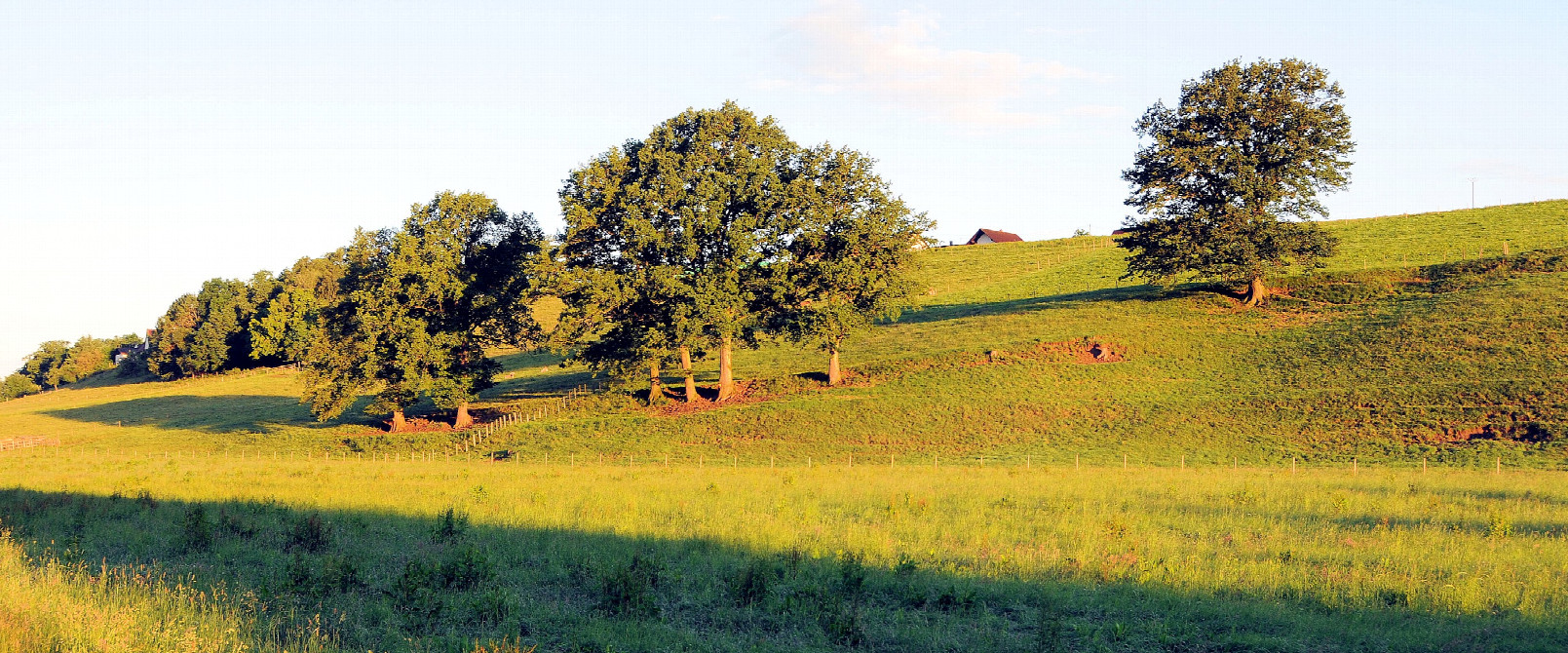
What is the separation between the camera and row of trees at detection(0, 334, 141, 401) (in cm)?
12531

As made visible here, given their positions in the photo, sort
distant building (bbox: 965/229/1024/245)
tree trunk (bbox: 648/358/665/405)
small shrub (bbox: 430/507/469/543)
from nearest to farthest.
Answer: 1. small shrub (bbox: 430/507/469/543)
2. tree trunk (bbox: 648/358/665/405)
3. distant building (bbox: 965/229/1024/245)

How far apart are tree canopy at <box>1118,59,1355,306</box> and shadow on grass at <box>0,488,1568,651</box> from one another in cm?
4819

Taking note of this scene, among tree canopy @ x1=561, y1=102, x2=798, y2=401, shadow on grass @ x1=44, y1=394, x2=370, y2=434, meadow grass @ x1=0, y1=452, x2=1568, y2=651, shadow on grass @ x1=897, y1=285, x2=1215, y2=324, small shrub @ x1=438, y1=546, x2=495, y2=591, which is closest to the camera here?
meadow grass @ x1=0, y1=452, x2=1568, y2=651

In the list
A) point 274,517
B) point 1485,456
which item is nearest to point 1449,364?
point 1485,456

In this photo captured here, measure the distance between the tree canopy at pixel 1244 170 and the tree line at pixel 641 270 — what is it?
17.3 metres

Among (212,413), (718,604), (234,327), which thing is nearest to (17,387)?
(234,327)

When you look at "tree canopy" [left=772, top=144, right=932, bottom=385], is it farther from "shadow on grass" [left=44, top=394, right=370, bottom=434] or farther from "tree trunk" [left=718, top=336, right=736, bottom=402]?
"shadow on grass" [left=44, top=394, right=370, bottom=434]

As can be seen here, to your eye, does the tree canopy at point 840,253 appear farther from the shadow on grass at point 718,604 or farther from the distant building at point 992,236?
the distant building at point 992,236

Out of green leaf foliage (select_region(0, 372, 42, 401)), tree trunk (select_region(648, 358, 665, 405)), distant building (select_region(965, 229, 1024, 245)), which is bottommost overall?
green leaf foliage (select_region(0, 372, 42, 401))

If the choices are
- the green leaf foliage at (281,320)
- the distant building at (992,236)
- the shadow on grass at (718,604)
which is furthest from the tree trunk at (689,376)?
the distant building at (992,236)

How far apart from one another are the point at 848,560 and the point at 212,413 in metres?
70.7

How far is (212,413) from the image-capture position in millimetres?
68312

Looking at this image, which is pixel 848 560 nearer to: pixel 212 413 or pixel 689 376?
pixel 689 376

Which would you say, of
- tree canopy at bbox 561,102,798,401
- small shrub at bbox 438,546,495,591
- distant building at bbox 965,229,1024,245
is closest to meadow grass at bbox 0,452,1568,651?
small shrub at bbox 438,546,495,591
